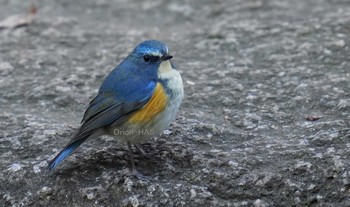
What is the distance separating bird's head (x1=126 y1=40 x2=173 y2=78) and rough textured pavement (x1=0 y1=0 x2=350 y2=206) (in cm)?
46

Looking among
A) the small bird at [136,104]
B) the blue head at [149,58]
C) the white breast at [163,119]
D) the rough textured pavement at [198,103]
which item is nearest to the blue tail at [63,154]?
the small bird at [136,104]

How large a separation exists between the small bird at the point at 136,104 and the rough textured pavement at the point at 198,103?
181mm

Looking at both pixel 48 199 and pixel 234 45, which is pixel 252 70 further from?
pixel 48 199

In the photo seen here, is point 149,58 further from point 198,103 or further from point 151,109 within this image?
point 198,103

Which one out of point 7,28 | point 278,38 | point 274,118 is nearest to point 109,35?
point 7,28

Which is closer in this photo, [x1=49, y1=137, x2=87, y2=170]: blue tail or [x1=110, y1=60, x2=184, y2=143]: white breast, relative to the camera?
[x1=49, y1=137, x2=87, y2=170]: blue tail

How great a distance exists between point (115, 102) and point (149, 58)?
38 centimetres

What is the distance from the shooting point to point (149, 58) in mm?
3998

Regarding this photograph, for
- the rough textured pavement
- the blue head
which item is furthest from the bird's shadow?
the blue head

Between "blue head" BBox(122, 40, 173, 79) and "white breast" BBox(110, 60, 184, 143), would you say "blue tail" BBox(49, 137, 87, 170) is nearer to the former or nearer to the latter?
"white breast" BBox(110, 60, 184, 143)

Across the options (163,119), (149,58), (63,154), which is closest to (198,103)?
(149,58)

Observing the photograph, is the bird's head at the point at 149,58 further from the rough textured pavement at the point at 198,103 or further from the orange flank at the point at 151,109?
the rough textured pavement at the point at 198,103

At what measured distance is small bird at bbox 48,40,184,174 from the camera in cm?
373

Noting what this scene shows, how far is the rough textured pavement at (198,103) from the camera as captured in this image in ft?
11.5
